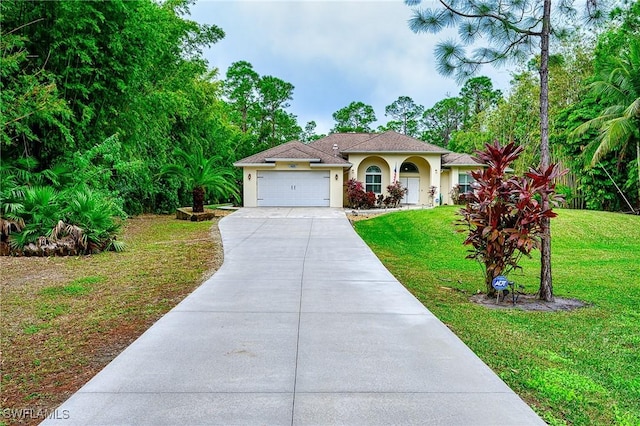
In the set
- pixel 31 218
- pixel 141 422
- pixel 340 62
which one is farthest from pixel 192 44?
pixel 141 422

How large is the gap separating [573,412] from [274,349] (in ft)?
7.60

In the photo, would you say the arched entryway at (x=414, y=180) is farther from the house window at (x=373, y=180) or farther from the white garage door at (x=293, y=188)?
the white garage door at (x=293, y=188)

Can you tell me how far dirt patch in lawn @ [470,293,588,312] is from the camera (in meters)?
5.98

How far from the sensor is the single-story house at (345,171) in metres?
23.4

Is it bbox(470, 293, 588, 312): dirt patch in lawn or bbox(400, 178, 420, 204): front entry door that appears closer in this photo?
bbox(470, 293, 588, 312): dirt patch in lawn

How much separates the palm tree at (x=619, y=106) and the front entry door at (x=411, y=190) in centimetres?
939

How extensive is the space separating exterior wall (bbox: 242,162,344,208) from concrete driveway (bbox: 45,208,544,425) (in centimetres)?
1729

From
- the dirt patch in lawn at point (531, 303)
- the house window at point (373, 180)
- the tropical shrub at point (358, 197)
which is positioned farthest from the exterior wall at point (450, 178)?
the dirt patch in lawn at point (531, 303)

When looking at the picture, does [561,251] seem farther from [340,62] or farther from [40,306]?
[340,62]

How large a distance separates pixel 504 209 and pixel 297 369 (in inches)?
160

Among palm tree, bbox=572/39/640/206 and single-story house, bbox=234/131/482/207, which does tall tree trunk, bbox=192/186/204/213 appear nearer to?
single-story house, bbox=234/131/482/207

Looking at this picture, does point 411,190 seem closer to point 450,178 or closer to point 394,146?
point 450,178

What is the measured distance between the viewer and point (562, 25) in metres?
6.95

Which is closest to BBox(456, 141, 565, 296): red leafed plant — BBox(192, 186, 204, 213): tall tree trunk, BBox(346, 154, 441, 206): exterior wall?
BBox(192, 186, 204, 213): tall tree trunk
